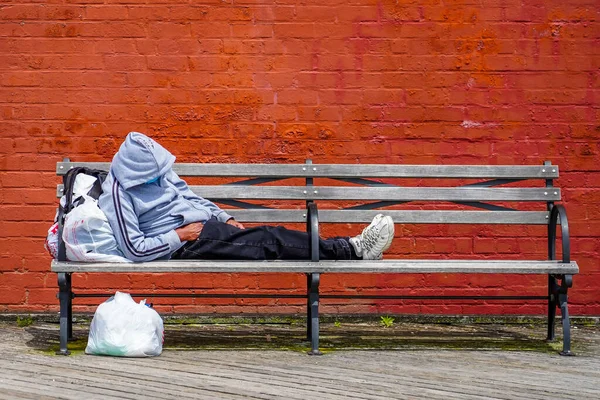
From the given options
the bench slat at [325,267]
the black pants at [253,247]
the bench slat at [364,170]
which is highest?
the bench slat at [364,170]

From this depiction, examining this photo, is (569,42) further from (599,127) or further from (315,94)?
Answer: (315,94)

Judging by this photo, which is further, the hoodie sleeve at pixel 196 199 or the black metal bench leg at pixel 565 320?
the hoodie sleeve at pixel 196 199

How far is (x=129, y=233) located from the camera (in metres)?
5.48

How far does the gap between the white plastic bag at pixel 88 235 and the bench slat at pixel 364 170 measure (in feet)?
2.31

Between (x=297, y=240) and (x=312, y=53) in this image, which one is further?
(x=312, y=53)

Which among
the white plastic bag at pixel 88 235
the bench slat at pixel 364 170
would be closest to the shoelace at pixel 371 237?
the bench slat at pixel 364 170

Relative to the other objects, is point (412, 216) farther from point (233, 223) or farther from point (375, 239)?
point (233, 223)

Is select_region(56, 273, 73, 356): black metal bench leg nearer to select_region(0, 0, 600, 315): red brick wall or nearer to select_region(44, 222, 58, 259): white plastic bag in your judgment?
select_region(44, 222, 58, 259): white plastic bag

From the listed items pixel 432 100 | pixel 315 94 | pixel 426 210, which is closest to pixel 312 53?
pixel 315 94

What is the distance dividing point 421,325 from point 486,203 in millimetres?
905

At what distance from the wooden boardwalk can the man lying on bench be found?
54cm

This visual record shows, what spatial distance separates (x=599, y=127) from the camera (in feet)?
21.8

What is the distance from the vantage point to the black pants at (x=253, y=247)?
5.66 metres

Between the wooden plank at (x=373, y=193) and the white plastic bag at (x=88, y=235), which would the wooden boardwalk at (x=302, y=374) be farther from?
the wooden plank at (x=373, y=193)
